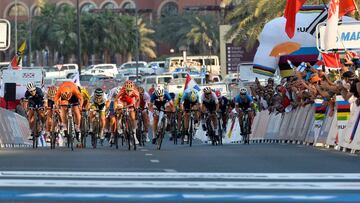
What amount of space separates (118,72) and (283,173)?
77.3 meters

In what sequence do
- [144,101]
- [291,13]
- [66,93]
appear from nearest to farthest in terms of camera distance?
[66,93] < [144,101] < [291,13]

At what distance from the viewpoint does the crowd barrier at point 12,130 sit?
33094mm

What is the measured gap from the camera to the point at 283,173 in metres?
16.6

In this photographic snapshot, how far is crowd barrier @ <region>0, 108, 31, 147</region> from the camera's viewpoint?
109 ft

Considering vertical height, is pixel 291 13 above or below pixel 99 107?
above

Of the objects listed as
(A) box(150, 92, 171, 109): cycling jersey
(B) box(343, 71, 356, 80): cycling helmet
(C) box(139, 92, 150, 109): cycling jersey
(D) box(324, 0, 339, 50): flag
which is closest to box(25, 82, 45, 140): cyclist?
(C) box(139, 92, 150, 109): cycling jersey

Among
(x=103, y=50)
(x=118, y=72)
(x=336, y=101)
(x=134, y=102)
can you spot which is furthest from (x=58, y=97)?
(x=103, y=50)

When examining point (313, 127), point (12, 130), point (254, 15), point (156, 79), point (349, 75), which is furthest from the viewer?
point (156, 79)

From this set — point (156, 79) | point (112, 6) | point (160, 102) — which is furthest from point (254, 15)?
point (112, 6)

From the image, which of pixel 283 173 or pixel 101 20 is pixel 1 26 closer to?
pixel 283 173

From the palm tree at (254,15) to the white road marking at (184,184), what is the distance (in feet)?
89.8

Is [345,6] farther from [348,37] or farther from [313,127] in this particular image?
[313,127]

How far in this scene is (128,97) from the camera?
2691 cm

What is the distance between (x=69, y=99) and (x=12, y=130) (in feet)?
24.8
